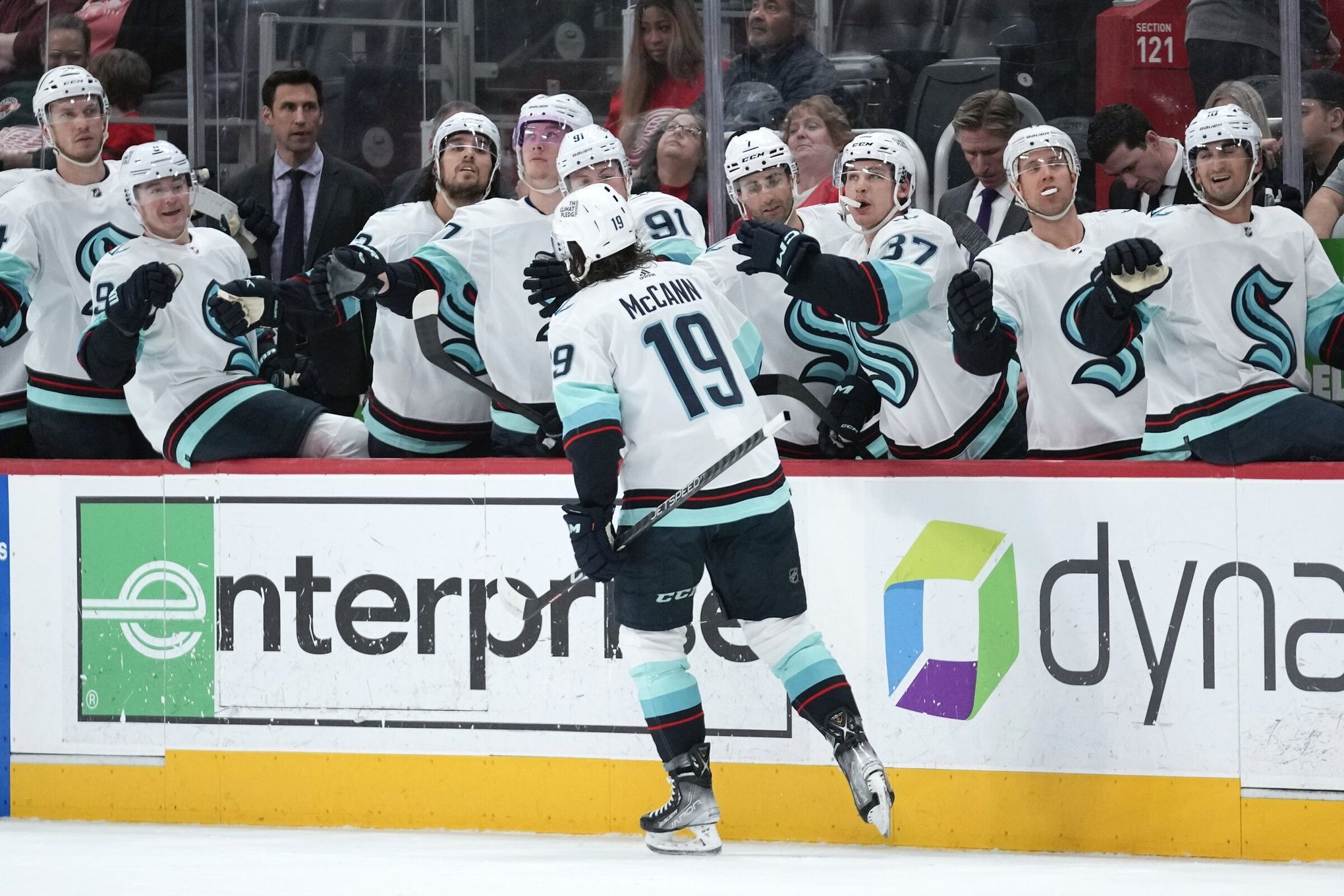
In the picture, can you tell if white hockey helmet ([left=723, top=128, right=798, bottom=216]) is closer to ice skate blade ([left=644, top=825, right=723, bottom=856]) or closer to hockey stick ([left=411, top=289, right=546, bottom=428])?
hockey stick ([left=411, top=289, right=546, bottom=428])

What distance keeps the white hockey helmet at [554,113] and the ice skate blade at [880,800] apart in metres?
1.71

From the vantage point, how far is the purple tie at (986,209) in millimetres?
4285

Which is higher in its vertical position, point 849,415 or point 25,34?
point 25,34

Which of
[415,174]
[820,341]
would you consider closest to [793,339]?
[820,341]

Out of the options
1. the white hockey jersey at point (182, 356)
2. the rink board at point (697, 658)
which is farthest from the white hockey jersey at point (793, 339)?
the white hockey jersey at point (182, 356)

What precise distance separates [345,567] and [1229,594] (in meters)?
1.88

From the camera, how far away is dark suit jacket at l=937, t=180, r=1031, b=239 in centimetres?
420

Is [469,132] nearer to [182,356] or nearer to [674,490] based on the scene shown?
[182,356]

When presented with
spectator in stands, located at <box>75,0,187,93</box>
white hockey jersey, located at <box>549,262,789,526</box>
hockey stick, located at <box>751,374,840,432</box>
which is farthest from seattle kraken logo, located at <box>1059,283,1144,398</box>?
spectator in stands, located at <box>75,0,187,93</box>

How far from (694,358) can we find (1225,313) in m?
1.10

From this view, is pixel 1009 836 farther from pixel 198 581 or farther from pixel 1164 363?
pixel 198 581

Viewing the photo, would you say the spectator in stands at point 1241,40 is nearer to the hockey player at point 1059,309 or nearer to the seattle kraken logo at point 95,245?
the hockey player at point 1059,309

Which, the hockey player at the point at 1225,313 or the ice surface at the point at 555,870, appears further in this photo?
the hockey player at the point at 1225,313

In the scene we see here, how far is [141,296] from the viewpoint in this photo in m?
4.02
